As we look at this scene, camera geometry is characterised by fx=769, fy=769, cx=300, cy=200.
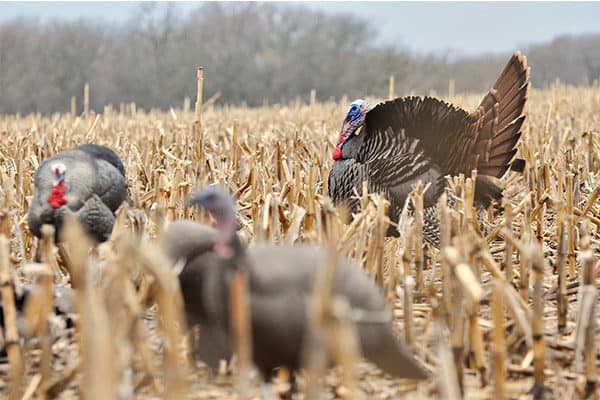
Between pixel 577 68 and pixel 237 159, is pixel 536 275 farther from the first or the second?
pixel 577 68

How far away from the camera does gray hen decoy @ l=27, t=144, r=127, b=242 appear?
106 inches

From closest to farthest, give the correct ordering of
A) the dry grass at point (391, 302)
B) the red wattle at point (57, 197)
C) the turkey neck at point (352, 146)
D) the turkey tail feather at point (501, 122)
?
1. the dry grass at point (391, 302)
2. the red wattle at point (57, 197)
3. the turkey neck at point (352, 146)
4. the turkey tail feather at point (501, 122)

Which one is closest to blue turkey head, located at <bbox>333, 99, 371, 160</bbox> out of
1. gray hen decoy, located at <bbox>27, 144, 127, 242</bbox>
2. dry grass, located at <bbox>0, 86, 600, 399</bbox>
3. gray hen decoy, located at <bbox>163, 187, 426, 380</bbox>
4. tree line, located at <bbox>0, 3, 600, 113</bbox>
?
dry grass, located at <bbox>0, 86, 600, 399</bbox>

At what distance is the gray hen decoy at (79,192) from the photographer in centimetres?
270

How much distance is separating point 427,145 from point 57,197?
6.71 feet

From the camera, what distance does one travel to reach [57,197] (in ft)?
8.86

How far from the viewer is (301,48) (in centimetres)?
4203

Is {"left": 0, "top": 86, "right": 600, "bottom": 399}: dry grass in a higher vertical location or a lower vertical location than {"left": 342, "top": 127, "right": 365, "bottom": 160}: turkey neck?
lower

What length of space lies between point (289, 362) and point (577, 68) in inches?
1643

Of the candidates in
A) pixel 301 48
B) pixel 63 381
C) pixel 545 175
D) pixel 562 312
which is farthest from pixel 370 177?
pixel 301 48

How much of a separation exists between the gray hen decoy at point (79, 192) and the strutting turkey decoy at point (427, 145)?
1253mm

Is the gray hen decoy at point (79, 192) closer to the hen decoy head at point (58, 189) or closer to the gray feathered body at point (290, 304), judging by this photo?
the hen decoy head at point (58, 189)

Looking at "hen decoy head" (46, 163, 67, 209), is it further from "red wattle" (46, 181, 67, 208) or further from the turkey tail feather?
the turkey tail feather

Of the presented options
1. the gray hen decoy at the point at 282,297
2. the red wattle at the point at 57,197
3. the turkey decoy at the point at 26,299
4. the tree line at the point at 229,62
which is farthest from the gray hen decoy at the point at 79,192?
the tree line at the point at 229,62
